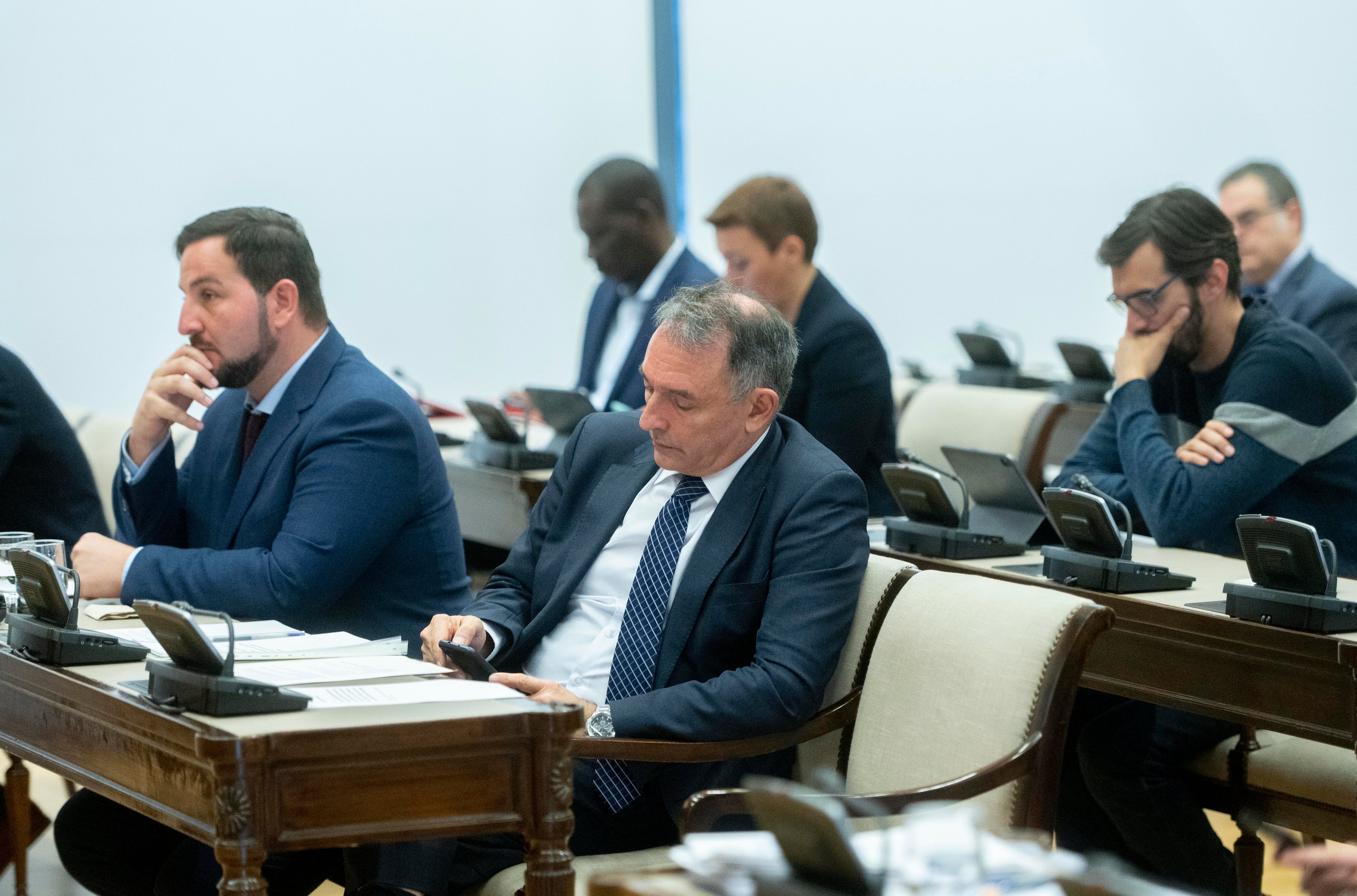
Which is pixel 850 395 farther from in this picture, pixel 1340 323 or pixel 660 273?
pixel 1340 323

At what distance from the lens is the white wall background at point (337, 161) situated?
5.48 metres

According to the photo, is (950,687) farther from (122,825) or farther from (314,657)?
(122,825)

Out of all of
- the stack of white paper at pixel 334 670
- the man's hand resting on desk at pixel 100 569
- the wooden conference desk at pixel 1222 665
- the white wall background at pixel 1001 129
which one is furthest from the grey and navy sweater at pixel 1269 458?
the white wall background at pixel 1001 129

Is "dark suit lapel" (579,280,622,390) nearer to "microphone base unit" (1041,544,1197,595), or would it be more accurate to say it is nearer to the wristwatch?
"microphone base unit" (1041,544,1197,595)

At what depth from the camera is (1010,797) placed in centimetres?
179

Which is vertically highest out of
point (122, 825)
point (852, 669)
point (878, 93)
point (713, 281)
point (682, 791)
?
point (878, 93)

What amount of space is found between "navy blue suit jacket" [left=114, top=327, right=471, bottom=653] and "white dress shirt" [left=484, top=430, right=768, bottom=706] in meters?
0.26

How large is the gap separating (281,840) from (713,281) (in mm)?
1095

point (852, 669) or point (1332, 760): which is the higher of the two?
point (852, 669)

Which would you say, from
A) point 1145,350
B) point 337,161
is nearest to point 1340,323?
point 1145,350

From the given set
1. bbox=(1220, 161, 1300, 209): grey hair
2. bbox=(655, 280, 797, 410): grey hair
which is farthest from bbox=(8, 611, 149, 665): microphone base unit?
bbox=(1220, 161, 1300, 209): grey hair

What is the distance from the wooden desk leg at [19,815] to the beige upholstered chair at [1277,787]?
204 cm

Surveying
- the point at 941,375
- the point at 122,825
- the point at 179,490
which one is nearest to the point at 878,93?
the point at 941,375

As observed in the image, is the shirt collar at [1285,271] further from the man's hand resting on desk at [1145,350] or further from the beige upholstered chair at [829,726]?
the beige upholstered chair at [829,726]
